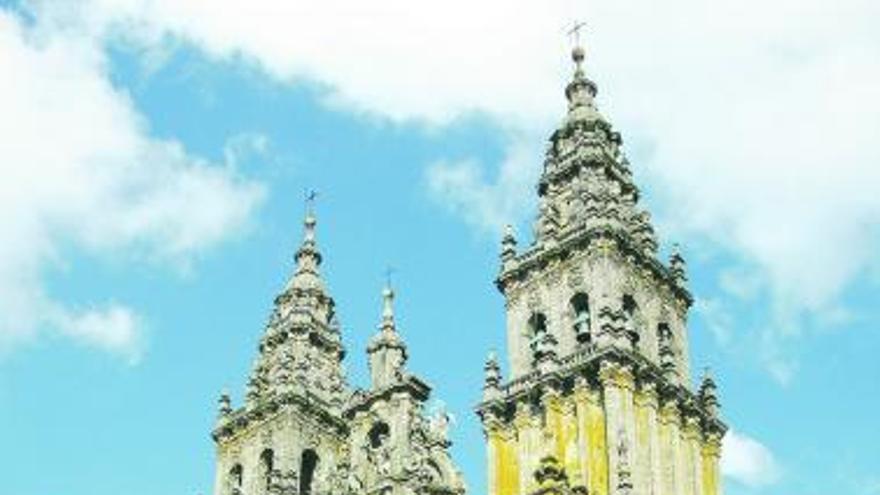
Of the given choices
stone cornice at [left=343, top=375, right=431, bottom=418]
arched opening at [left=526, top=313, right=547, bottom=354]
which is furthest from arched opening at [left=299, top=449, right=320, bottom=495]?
arched opening at [left=526, top=313, right=547, bottom=354]

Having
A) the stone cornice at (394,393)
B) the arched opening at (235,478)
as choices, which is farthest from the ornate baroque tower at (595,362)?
the arched opening at (235,478)

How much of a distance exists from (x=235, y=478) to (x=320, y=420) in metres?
3.36

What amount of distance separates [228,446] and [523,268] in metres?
12.1

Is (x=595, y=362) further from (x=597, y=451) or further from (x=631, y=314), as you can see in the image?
(x=631, y=314)

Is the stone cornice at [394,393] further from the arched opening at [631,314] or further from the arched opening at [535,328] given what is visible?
the arched opening at [631,314]

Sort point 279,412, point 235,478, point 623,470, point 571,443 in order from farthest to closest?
point 235,478, point 279,412, point 571,443, point 623,470

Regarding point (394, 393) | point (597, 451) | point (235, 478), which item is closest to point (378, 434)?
point (394, 393)

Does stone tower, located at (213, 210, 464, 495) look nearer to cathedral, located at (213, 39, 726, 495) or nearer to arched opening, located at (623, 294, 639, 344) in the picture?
cathedral, located at (213, 39, 726, 495)

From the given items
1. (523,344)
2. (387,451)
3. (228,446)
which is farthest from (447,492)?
(228,446)

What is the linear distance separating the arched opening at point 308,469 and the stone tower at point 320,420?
3 centimetres

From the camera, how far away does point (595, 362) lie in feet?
155

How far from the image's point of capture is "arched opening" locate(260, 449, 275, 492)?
5394 cm

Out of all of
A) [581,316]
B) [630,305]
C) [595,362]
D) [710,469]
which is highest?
[630,305]

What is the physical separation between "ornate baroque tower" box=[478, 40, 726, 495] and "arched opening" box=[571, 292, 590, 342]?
0.04 metres
